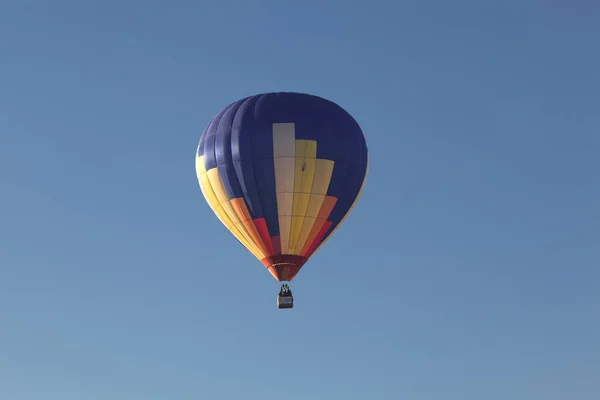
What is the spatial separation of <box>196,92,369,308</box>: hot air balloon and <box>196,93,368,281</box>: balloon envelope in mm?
39

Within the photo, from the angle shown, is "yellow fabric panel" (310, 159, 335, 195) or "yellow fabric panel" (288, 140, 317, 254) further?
"yellow fabric panel" (310, 159, 335, 195)

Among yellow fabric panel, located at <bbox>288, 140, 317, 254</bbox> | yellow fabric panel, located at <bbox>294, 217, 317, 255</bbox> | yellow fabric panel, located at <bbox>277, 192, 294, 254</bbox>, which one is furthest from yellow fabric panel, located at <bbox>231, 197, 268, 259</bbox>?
yellow fabric panel, located at <bbox>294, 217, 317, 255</bbox>

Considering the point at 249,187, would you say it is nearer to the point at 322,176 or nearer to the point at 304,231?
the point at 304,231

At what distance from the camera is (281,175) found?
71000mm

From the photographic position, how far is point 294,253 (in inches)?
2813

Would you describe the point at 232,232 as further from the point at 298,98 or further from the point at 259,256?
the point at 298,98

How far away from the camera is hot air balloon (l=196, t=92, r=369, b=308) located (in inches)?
2798

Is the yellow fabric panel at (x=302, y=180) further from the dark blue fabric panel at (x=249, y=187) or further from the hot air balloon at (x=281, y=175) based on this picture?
the dark blue fabric panel at (x=249, y=187)

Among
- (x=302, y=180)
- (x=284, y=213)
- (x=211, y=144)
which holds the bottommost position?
(x=284, y=213)

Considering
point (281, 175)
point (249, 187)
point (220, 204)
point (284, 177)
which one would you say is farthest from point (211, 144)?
point (284, 177)

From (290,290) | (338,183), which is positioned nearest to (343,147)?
(338,183)

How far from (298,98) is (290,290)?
7.69 metres

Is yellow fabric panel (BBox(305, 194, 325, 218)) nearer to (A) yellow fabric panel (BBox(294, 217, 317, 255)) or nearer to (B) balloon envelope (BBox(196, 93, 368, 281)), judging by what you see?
(B) balloon envelope (BBox(196, 93, 368, 281))

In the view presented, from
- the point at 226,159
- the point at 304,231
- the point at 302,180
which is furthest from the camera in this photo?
the point at 304,231
